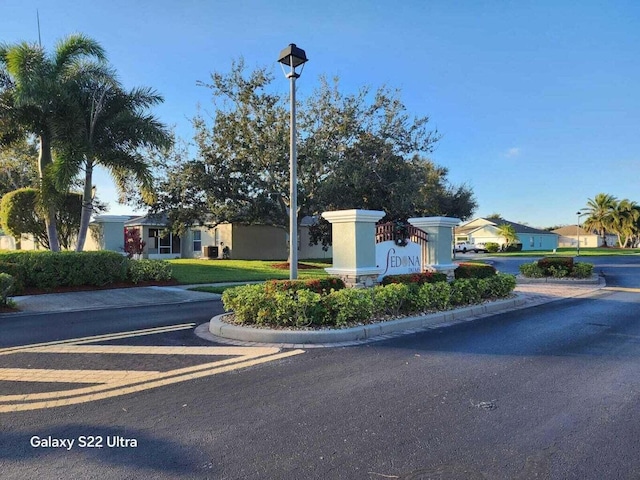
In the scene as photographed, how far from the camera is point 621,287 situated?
1584 cm

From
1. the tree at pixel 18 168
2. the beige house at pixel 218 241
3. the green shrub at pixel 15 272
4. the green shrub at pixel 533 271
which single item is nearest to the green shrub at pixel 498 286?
the green shrub at pixel 533 271

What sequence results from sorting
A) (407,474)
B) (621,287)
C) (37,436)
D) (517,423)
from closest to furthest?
(407,474) → (37,436) → (517,423) → (621,287)

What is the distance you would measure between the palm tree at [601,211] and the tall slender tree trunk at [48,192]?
83350 millimetres

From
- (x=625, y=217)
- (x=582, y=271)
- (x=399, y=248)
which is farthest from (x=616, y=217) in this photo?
(x=399, y=248)

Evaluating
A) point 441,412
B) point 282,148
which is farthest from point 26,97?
point 441,412

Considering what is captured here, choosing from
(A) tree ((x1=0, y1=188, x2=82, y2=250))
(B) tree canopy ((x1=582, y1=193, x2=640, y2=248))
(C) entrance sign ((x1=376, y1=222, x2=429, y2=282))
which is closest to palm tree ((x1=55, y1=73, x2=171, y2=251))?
(A) tree ((x1=0, y1=188, x2=82, y2=250))

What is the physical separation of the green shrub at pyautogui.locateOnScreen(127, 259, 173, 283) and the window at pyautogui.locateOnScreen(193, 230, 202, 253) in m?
16.7

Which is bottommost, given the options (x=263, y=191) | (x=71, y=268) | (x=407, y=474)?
(x=407, y=474)

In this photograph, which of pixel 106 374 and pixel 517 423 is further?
pixel 106 374

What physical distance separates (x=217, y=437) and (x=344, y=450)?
1.04 meters

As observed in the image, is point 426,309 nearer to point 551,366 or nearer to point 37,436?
point 551,366

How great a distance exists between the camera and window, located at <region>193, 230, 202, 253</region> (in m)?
32.2

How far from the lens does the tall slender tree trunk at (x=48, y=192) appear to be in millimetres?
15156

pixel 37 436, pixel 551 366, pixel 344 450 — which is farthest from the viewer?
pixel 551 366
